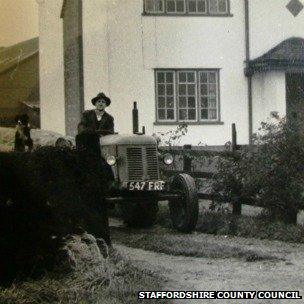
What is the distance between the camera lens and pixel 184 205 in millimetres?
9797

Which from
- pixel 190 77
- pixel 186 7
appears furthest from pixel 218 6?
pixel 190 77

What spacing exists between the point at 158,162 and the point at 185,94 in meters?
9.44

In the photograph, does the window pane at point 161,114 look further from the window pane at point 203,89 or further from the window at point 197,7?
the window at point 197,7

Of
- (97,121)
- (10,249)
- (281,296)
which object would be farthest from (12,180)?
(97,121)

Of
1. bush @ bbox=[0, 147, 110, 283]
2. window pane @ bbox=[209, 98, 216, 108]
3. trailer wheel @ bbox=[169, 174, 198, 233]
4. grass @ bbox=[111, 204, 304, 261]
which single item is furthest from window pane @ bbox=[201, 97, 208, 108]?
bush @ bbox=[0, 147, 110, 283]

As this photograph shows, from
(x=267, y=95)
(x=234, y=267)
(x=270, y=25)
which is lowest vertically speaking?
(x=234, y=267)

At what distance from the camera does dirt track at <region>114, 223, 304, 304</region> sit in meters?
6.21

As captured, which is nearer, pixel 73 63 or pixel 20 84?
pixel 73 63

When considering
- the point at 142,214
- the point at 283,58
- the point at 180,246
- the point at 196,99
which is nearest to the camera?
the point at 180,246

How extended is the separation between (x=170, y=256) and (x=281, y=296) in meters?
3.01

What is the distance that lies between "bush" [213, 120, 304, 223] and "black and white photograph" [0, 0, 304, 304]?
19 mm

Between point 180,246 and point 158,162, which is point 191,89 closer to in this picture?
point 158,162

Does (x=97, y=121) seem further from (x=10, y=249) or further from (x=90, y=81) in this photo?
(x=90, y=81)

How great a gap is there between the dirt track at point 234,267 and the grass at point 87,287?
39cm
